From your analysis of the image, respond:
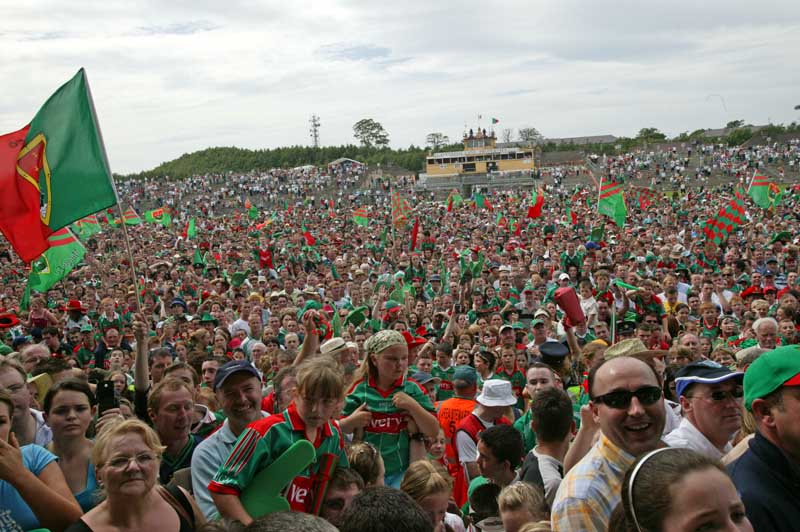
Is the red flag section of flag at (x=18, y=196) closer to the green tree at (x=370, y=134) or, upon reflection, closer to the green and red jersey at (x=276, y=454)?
the green and red jersey at (x=276, y=454)

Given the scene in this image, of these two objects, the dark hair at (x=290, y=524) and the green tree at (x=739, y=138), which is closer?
the dark hair at (x=290, y=524)

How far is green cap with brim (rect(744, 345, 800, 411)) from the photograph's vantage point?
8.36ft

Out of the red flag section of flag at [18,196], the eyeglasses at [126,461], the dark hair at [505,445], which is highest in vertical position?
the red flag section of flag at [18,196]

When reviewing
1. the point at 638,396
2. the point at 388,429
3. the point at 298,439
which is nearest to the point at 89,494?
the point at 298,439

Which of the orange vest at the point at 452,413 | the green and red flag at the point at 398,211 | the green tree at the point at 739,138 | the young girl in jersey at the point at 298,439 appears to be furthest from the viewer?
the green tree at the point at 739,138

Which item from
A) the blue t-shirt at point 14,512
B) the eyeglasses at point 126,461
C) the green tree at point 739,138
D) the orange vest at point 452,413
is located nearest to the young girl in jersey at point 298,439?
the eyeglasses at point 126,461

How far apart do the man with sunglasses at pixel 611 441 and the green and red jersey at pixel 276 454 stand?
1.15 metres

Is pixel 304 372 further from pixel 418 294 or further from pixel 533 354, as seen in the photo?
pixel 418 294

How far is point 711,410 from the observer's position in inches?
127

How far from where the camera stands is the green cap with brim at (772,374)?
100 inches

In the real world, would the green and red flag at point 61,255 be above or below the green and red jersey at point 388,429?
above

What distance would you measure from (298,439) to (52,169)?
180 inches

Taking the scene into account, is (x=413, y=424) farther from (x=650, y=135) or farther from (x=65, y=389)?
(x=650, y=135)

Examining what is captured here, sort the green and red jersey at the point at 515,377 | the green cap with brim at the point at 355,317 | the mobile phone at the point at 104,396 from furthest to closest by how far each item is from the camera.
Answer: the green cap with brim at the point at 355,317
the green and red jersey at the point at 515,377
the mobile phone at the point at 104,396
